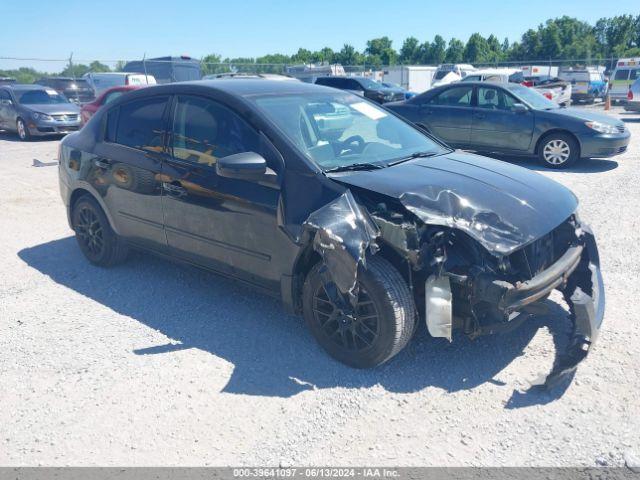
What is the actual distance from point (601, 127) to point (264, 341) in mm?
8311

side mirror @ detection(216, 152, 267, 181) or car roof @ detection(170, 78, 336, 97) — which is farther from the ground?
car roof @ detection(170, 78, 336, 97)

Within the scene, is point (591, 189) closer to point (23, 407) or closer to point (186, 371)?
point (186, 371)

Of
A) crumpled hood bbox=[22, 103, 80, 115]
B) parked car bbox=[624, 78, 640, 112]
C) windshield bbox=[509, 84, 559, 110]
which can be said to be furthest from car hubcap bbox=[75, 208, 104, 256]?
parked car bbox=[624, 78, 640, 112]

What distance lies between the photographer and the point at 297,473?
259cm

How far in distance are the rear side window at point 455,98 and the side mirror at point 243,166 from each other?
26.4 ft

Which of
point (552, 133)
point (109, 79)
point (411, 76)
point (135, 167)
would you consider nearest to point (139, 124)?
point (135, 167)

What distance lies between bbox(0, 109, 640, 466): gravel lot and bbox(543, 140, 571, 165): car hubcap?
17.8 feet

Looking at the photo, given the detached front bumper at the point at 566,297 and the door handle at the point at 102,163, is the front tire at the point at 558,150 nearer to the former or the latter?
the detached front bumper at the point at 566,297

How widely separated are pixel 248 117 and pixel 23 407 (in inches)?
91.8

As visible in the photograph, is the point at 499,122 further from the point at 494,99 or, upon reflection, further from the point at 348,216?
the point at 348,216

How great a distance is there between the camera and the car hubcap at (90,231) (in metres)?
5.06

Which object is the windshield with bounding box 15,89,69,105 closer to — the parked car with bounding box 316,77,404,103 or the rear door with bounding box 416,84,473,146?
the parked car with bounding box 316,77,404,103

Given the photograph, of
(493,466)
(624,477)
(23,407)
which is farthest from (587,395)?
(23,407)

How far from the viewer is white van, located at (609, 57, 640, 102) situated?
75.5 feet
